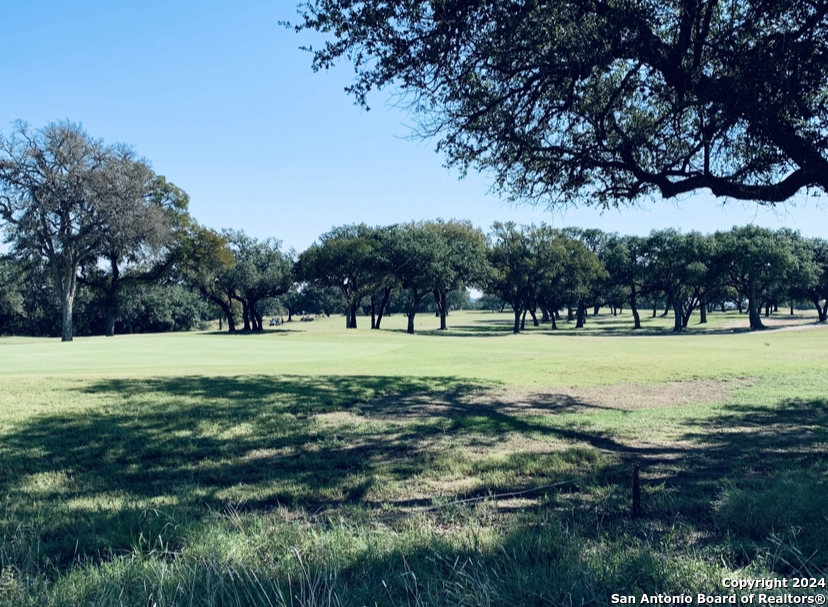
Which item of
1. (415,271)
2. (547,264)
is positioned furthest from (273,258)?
(547,264)

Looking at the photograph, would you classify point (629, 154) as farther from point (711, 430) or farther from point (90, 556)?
point (90, 556)

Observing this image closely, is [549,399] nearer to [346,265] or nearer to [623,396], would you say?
[623,396]

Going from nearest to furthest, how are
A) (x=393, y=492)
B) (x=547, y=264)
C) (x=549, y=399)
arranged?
(x=393, y=492), (x=549, y=399), (x=547, y=264)

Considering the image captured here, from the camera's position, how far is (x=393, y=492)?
20.0 ft

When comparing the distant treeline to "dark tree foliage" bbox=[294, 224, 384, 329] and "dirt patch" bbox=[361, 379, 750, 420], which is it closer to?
"dark tree foliage" bbox=[294, 224, 384, 329]

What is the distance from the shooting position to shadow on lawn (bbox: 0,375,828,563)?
540 centimetres

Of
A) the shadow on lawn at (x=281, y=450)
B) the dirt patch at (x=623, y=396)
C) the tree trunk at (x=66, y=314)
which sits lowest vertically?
the dirt patch at (x=623, y=396)

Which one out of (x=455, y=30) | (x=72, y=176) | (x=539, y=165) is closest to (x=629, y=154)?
(x=539, y=165)

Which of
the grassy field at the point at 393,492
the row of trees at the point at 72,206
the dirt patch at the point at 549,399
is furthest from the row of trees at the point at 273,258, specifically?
the dirt patch at the point at 549,399

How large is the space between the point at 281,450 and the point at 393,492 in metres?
2.68

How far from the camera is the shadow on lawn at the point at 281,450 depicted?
17.7 ft

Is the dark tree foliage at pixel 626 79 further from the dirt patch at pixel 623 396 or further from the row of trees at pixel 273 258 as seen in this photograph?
the row of trees at pixel 273 258

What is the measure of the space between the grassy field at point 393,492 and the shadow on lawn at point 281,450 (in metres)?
0.05

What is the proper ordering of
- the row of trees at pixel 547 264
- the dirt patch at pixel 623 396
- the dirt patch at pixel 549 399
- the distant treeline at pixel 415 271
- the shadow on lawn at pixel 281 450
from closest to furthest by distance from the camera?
the shadow on lawn at pixel 281 450 → the dirt patch at pixel 549 399 → the dirt patch at pixel 623 396 → the distant treeline at pixel 415 271 → the row of trees at pixel 547 264
